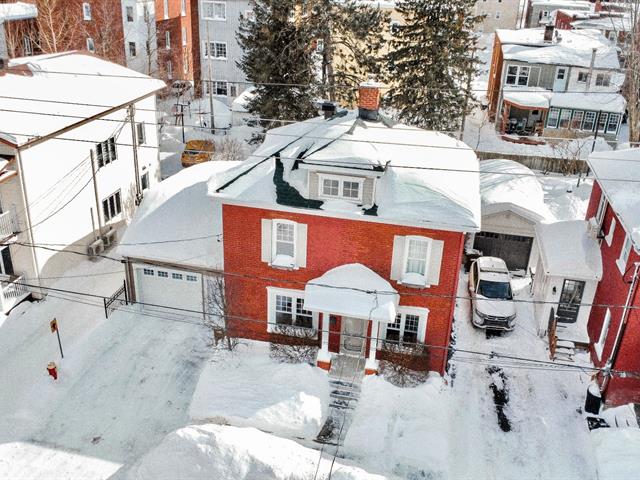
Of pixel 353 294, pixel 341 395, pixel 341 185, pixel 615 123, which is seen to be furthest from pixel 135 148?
pixel 615 123

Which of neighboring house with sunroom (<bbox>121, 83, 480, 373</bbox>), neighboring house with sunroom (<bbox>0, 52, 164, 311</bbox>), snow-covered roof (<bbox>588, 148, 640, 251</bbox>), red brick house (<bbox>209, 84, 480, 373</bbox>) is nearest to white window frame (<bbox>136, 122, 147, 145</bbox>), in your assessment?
neighboring house with sunroom (<bbox>0, 52, 164, 311</bbox>)

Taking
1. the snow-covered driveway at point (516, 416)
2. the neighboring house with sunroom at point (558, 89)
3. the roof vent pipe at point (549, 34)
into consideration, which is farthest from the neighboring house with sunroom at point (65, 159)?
the roof vent pipe at point (549, 34)

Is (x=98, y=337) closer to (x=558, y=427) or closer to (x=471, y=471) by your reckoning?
(x=471, y=471)

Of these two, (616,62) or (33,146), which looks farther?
(616,62)

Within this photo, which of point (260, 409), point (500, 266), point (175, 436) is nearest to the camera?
point (175, 436)

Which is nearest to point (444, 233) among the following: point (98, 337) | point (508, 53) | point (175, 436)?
point (175, 436)

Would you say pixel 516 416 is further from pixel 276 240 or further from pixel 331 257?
pixel 276 240

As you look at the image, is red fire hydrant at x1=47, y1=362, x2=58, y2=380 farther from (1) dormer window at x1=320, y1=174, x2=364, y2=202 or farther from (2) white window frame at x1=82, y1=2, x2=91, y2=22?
(2) white window frame at x1=82, y1=2, x2=91, y2=22

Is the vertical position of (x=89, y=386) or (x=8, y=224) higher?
(x=8, y=224)
